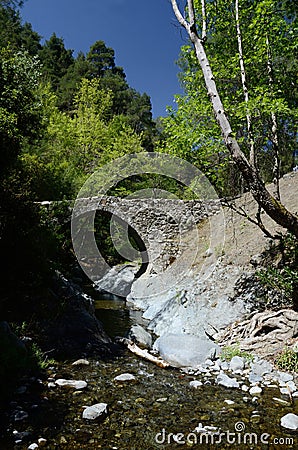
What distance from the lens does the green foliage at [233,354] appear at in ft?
18.6

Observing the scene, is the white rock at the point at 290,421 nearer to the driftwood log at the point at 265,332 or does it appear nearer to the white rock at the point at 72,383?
the driftwood log at the point at 265,332

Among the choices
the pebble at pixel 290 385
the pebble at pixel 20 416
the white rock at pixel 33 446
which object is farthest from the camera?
the pebble at pixel 290 385

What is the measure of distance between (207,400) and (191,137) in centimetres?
413

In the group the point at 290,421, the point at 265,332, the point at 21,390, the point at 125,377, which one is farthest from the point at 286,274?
the point at 21,390

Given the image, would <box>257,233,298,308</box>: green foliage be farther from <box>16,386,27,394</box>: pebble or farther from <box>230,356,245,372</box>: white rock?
<box>16,386,27,394</box>: pebble

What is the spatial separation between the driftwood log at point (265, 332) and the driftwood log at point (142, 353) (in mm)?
1402

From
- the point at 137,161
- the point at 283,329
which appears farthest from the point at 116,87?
the point at 283,329

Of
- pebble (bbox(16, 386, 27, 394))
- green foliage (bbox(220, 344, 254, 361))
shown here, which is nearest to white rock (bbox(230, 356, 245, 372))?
green foliage (bbox(220, 344, 254, 361))

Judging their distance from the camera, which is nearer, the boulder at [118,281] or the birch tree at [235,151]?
the birch tree at [235,151]

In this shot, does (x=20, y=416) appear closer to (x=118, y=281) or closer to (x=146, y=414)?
(x=146, y=414)

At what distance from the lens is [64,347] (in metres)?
5.86

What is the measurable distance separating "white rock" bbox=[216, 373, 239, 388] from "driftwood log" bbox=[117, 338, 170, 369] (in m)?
0.93

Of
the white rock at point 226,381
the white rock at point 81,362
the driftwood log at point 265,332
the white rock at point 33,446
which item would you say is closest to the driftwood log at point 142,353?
the white rock at point 226,381

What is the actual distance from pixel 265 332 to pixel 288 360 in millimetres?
873
